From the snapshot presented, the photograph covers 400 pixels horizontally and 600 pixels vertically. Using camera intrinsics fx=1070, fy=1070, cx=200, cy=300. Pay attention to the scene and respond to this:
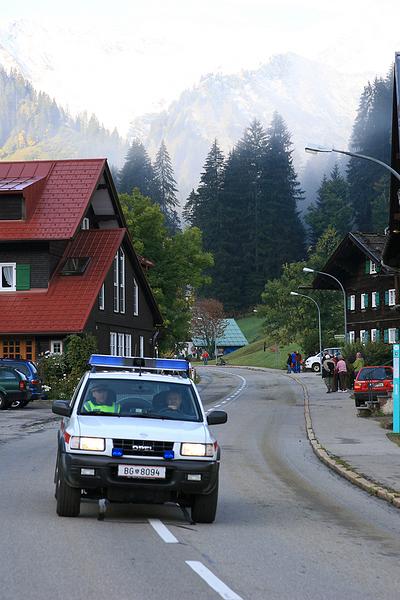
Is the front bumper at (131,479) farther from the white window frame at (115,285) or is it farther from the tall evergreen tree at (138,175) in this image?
the tall evergreen tree at (138,175)

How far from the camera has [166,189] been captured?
162 meters

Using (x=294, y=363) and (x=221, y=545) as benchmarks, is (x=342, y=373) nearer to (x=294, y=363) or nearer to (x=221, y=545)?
(x=294, y=363)

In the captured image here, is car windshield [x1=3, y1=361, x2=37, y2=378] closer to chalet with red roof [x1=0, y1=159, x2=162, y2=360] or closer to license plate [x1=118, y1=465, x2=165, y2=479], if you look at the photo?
chalet with red roof [x1=0, y1=159, x2=162, y2=360]

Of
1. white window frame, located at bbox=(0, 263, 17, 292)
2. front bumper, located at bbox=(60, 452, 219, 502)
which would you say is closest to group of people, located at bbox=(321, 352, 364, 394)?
white window frame, located at bbox=(0, 263, 17, 292)

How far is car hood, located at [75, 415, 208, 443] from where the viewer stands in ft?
36.0

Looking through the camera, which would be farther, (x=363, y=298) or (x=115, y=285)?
(x=363, y=298)

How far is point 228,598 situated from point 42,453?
45.9 feet

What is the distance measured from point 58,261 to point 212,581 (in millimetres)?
42653

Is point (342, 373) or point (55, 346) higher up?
point (55, 346)

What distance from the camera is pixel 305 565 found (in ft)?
29.4

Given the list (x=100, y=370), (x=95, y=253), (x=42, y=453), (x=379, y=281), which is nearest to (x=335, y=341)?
(x=379, y=281)

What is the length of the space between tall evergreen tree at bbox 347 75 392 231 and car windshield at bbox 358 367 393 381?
101486 millimetres

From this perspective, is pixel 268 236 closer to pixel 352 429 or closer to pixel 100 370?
pixel 352 429

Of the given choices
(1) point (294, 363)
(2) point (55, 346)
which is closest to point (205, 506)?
(2) point (55, 346)
